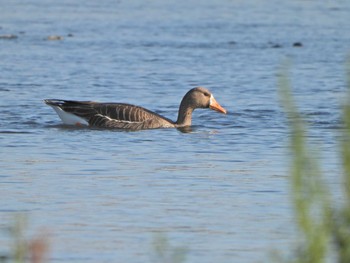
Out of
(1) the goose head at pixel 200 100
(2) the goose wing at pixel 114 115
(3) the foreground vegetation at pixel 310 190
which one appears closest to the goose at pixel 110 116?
(2) the goose wing at pixel 114 115

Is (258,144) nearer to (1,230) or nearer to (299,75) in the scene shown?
(1,230)

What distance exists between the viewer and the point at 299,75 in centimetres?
2177

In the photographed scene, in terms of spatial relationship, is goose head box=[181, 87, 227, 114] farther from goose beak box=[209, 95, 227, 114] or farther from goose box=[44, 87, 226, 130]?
goose box=[44, 87, 226, 130]

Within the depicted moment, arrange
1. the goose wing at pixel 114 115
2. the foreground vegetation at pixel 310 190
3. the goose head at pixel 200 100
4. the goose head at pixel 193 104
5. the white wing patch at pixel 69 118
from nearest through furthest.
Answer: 1. the foreground vegetation at pixel 310 190
2. the goose wing at pixel 114 115
3. the white wing patch at pixel 69 118
4. the goose head at pixel 193 104
5. the goose head at pixel 200 100

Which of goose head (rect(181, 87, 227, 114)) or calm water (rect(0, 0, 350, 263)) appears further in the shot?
goose head (rect(181, 87, 227, 114))

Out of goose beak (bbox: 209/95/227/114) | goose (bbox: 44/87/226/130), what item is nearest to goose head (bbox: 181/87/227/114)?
goose beak (bbox: 209/95/227/114)

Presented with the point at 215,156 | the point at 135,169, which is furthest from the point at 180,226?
the point at 215,156

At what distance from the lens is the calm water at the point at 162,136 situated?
9344 mm

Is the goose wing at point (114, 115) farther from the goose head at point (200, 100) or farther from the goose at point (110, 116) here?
the goose head at point (200, 100)

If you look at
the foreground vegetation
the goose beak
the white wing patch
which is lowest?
the white wing patch

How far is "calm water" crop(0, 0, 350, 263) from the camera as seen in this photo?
934 cm

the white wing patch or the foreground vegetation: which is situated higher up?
the foreground vegetation

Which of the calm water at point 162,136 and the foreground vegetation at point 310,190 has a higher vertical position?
the foreground vegetation at point 310,190

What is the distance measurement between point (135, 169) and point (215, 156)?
1423mm
